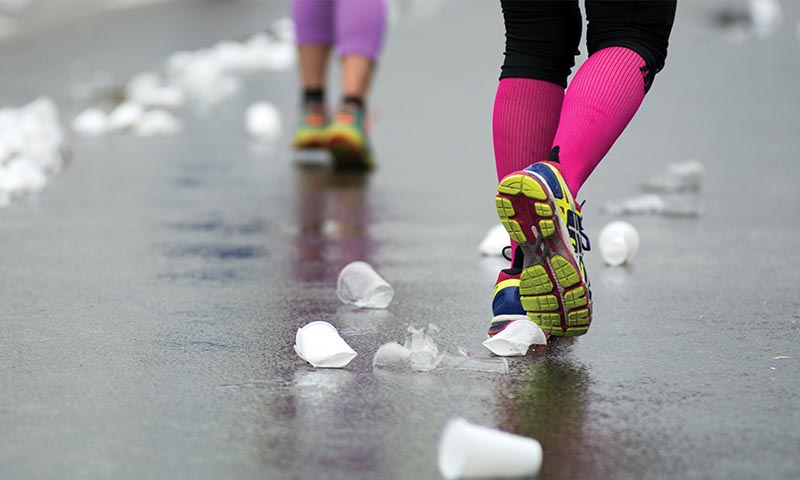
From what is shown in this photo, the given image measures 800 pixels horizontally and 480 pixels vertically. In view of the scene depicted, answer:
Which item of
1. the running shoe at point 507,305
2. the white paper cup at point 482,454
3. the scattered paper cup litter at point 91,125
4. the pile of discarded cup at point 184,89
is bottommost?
the white paper cup at point 482,454

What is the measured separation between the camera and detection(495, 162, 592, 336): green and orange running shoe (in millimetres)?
2467

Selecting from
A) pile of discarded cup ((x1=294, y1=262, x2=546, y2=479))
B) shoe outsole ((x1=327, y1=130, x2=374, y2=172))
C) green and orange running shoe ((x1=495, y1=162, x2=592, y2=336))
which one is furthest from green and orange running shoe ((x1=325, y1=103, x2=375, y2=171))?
green and orange running shoe ((x1=495, y1=162, x2=592, y2=336))

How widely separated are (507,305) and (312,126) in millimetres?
3263

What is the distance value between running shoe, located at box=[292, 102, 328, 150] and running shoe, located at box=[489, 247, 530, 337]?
3141 mm

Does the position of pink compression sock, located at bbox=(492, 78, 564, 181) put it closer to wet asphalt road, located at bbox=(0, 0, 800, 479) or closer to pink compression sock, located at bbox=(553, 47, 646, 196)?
pink compression sock, located at bbox=(553, 47, 646, 196)

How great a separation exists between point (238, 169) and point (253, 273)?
2.33 m

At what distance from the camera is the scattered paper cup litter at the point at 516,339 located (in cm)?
262

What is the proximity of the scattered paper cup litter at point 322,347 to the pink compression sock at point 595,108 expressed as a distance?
0.59 m

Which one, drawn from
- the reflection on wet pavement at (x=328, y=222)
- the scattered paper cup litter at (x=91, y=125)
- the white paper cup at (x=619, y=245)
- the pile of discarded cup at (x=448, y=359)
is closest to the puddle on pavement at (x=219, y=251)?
the reflection on wet pavement at (x=328, y=222)

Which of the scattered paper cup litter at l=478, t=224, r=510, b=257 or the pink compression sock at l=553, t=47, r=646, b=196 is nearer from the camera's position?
the pink compression sock at l=553, t=47, r=646, b=196

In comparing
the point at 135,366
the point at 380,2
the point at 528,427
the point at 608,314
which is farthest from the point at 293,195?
the point at 528,427

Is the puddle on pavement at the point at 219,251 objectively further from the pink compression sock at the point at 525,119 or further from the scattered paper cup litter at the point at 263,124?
the scattered paper cup litter at the point at 263,124

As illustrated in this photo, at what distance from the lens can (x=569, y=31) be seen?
282 cm

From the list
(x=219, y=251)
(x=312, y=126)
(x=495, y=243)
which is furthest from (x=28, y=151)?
(x=495, y=243)
